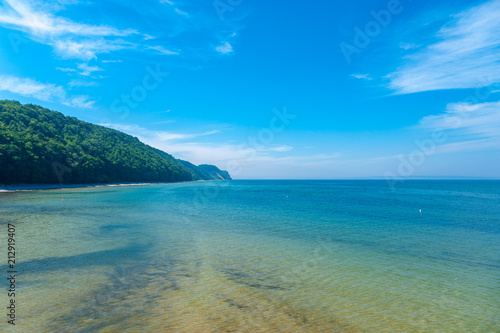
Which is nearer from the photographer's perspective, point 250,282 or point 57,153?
point 250,282

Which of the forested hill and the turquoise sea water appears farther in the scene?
the forested hill

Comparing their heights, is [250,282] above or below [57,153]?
below

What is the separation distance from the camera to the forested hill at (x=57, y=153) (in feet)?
266

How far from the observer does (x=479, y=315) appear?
963 centimetres

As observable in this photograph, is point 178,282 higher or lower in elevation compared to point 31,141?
lower

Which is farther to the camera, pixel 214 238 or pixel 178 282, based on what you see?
pixel 214 238

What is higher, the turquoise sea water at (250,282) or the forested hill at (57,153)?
the forested hill at (57,153)

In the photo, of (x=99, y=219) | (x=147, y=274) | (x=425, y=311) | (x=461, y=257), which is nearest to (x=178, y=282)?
(x=147, y=274)

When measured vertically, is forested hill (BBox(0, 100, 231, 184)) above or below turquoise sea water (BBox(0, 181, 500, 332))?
above

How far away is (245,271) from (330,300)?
16.4 feet

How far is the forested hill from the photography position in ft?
266

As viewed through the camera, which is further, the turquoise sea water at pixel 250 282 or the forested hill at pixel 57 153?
the forested hill at pixel 57 153

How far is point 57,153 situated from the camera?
97.8 meters

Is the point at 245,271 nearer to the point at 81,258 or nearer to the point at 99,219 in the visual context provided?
the point at 81,258
